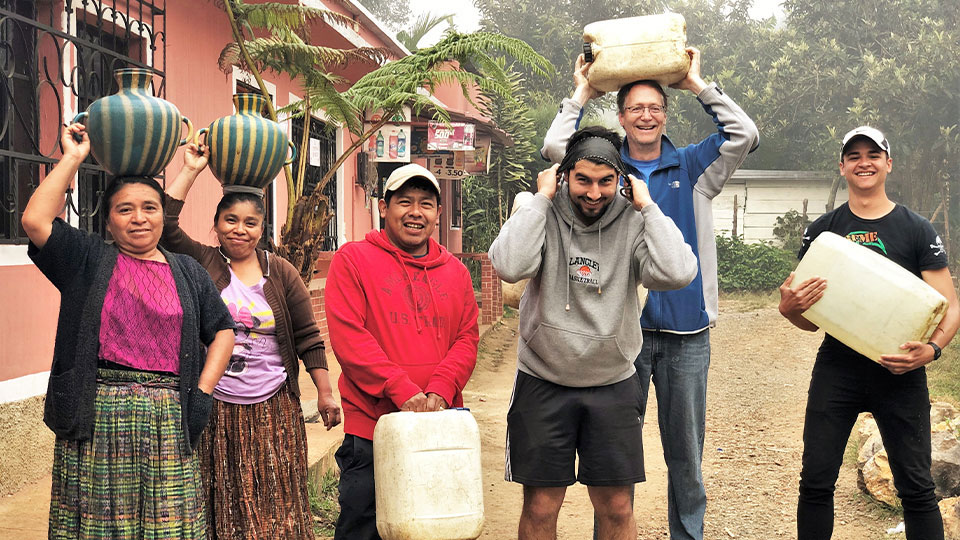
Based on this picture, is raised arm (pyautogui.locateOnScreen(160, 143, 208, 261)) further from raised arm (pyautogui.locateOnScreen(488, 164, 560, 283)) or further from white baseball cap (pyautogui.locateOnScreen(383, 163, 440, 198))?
raised arm (pyautogui.locateOnScreen(488, 164, 560, 283))

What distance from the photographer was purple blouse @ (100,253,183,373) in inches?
110

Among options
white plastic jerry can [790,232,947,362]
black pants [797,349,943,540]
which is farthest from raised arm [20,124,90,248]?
black pants [797,349,943,540]

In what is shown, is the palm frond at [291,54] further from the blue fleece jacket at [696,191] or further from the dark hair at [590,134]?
the dark hair at [590,134]

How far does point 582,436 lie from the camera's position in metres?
3.30

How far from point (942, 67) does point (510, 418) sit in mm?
24626

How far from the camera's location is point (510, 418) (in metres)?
3.38

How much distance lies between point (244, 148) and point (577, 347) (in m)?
1.43

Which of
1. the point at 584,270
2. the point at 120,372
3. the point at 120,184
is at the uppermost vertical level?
the point at 120,184

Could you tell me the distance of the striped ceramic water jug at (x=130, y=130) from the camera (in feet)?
9.53

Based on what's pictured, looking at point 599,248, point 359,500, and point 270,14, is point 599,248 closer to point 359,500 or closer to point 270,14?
point 359,500

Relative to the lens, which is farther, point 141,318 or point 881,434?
point 881,434

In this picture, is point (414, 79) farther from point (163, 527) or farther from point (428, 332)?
point (163, 527)

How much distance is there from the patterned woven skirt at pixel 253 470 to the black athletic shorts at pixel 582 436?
0.88 meters

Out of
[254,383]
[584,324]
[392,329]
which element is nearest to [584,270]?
[584,324]
